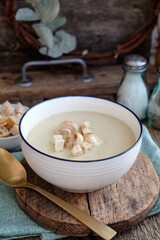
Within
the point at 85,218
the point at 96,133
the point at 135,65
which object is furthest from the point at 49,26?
the point at 85,218

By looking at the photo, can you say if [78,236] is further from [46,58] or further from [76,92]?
[46,58]

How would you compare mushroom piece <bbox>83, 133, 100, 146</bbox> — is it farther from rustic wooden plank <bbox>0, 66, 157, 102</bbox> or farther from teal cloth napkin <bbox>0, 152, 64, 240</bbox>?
rustic wooden plank <bbox>0, 66, 157, 102</bbox>

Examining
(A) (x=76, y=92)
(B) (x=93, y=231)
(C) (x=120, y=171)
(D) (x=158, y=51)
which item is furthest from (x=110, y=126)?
(D) (x=158, y=51)

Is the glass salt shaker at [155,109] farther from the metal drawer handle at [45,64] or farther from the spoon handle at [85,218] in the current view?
the spoon handle at [85,218]

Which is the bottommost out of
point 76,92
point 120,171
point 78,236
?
point 76,92

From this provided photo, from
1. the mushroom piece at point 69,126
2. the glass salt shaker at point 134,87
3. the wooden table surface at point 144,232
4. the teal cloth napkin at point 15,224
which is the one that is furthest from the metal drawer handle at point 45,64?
the wooden table surface at point 144,232
